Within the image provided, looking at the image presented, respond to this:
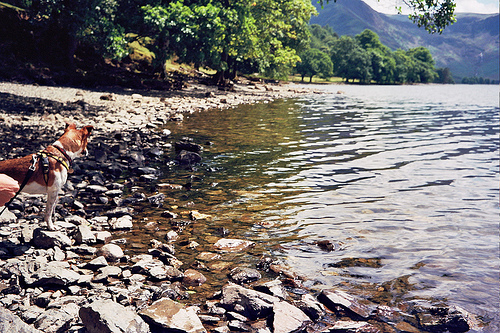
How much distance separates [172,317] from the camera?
4.30 m

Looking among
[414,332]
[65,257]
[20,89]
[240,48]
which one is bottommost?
[414,332]

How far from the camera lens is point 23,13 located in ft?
120

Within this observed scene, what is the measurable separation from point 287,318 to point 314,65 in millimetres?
133037

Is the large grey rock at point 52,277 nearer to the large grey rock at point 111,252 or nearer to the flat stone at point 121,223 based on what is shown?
the large grey rock at point 111,252

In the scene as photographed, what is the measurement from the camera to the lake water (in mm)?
5883

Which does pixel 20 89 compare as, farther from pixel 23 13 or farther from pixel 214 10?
pixel 214 10

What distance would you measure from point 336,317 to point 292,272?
4.13 ft

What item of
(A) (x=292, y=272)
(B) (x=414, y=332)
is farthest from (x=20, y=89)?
(B) (x=414, y=332)

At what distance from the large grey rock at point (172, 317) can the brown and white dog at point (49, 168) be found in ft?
10.8

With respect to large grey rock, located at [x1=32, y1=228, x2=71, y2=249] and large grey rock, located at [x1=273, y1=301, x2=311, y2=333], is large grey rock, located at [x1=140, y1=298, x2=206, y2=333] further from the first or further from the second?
large grey rock, located at [x1=32, y1=228, x2=71, y2=249]

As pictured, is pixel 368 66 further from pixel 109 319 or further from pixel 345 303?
pixel 109 319

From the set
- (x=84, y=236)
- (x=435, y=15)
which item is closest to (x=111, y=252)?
(x=84, y=236)

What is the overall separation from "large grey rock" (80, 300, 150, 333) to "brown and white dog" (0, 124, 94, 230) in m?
3.06

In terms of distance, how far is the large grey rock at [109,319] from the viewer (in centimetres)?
386
